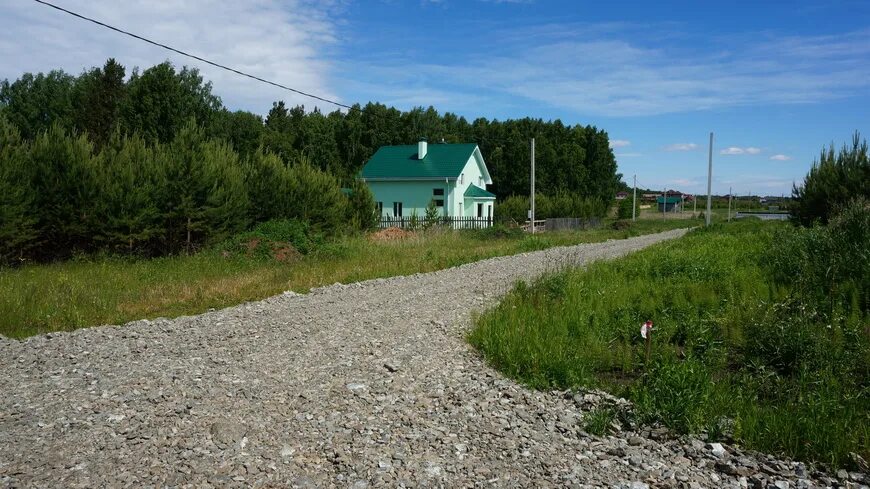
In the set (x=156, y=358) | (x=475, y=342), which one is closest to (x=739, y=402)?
(x=475, y=342)

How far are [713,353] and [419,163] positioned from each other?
39.8m

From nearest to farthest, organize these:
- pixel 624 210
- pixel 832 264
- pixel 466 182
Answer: pixel 832 264 → pixel 466 182 → pixel 624 210

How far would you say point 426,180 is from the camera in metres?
44.1

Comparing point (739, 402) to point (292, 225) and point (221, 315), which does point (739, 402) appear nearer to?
point (221, 315)

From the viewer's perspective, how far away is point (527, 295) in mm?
10047

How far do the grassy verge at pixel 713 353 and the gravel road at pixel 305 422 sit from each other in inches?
11.8

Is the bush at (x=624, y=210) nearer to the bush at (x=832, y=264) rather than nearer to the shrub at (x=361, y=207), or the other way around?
the shrub at (x=361, y=207)

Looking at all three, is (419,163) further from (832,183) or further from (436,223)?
(832,183)

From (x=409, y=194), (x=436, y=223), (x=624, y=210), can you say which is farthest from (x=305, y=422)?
(x=624, y=210)

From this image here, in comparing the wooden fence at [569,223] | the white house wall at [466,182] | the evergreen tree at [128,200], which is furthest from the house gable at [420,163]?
the evergreen tree at [128,200]

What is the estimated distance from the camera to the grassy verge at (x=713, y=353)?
489 cm

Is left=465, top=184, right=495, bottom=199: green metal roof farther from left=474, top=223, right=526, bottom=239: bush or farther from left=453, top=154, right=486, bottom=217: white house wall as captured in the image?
left=474, top=223, right=526, bottom=239: bush

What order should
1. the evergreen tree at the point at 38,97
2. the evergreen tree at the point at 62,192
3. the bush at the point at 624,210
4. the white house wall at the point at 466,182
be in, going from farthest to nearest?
the bush at the point at 624,210 → the evergreen tree at the point at 38,97 → the white house wall at the point at 466,182 → the evergreen tree at the point at 62,192

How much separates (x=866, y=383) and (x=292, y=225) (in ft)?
53.7
